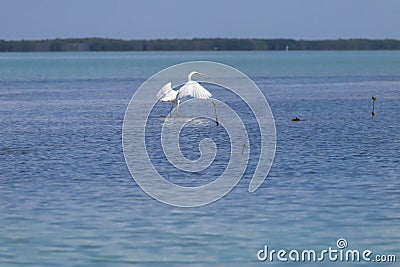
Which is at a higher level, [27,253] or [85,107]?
[27,253]

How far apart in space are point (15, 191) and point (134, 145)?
7.08 m

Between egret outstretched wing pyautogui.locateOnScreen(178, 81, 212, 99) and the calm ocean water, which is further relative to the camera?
egret outstretched wing pyautogui.locateOnScreen(178, 81, 212, 99)

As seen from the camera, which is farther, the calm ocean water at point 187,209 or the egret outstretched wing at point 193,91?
the egret outstretched wing at point 193,91

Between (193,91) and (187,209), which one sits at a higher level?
(187,209)

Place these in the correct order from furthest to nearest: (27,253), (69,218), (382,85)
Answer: (382,85) < (69,218) < (27,253)

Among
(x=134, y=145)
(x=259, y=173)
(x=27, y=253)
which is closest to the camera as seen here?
(x=27, y=253)

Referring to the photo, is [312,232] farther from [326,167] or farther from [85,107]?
[85,107]

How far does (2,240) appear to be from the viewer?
14.1 m

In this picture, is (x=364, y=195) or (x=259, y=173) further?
(x=259, y=173)

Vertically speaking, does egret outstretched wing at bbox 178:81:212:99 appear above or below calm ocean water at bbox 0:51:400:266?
below

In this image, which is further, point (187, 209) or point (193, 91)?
point (193, 91)

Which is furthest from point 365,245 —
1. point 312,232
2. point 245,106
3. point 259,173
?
point 245,106

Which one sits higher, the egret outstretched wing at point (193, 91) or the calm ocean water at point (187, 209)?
the calm ocean water at point (187, 209)

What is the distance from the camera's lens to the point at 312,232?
1420cm
